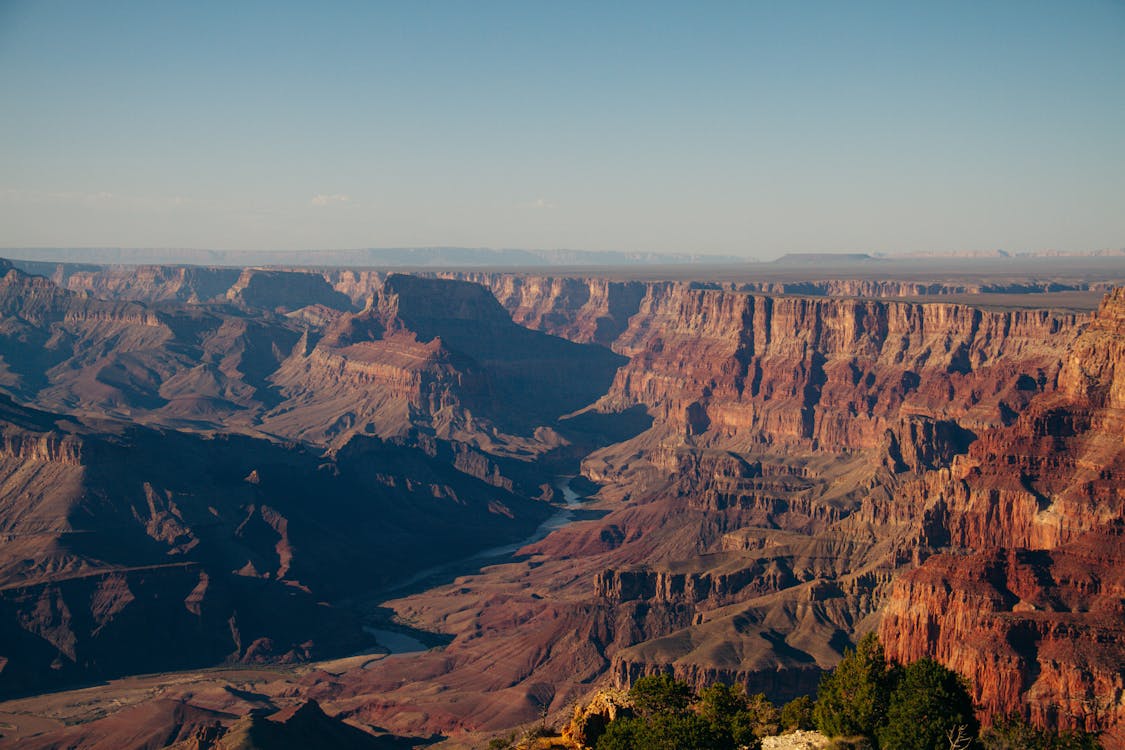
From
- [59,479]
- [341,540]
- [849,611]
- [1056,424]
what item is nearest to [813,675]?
[849,611]

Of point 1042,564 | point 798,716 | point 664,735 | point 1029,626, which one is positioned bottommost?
point 1029,626

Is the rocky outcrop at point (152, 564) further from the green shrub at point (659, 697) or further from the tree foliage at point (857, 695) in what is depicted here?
the tree foliage at point (857, 695)

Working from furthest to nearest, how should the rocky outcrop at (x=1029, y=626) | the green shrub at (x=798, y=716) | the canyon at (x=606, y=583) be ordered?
the canyon at (x=606, y=583)
the rocky outcrop at (x=1029, y=626)
the green shrub at (x=798, y=716)

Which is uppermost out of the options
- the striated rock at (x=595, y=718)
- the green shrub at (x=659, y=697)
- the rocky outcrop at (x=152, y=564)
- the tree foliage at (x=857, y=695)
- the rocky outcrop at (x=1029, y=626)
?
the tree foliage at (x=857, y=695)

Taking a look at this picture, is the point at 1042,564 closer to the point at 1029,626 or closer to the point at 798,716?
the point at 1029,626

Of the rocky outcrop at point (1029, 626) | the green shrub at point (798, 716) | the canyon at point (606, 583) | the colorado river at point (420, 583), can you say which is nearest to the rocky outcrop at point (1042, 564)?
the rocky outcrop at point (1029, 626)

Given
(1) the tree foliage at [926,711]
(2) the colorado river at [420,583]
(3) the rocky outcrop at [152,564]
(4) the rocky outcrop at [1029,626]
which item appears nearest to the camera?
(1) the tree foliage at [926,711]

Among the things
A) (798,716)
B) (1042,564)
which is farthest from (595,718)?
(1042,564)

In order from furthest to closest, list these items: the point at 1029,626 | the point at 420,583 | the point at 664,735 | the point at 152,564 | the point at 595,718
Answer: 1. the point at 420,583
2. the point at 152,564
3. the point at 1029,626
4. the point at 595,718
5. the point at 664,735

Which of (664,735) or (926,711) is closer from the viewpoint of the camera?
(664,735)

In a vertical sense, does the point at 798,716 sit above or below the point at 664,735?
below

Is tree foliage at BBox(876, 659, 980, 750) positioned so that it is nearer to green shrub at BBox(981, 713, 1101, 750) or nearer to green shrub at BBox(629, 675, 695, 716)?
green shrub at BBox(981, 713, 1101, 750)

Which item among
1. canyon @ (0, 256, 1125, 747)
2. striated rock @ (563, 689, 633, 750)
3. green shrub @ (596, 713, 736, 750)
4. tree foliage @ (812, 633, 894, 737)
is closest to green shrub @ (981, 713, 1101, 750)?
tree foliage @ (812, 633, 894, 737)

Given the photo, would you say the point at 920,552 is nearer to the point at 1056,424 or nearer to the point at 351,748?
the point at 1056,424
